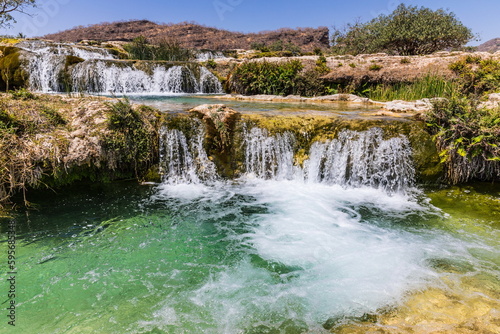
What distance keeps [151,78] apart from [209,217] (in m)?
12.5

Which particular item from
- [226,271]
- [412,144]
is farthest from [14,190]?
[412,144]

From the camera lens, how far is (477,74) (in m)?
12.4

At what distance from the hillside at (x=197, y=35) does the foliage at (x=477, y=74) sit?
44.3 metres

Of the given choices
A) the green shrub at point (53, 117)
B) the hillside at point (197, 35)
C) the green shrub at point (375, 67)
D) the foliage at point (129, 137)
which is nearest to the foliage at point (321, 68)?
the green shrub at point (375, 67)

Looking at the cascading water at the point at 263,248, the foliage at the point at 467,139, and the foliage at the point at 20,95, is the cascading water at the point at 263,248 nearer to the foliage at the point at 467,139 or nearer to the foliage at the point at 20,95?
the foliage at the point at 467,139

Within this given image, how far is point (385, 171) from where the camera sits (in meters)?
6.72

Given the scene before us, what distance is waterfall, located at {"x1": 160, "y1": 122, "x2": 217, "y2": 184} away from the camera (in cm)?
704

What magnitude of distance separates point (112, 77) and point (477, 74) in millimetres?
18081

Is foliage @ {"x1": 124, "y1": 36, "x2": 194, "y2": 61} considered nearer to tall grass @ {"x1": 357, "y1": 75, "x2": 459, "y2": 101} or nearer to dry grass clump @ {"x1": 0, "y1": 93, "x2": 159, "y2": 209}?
tall grass @ {"x1": 357, "y1": 75, "x2": 459, "y2": 101}

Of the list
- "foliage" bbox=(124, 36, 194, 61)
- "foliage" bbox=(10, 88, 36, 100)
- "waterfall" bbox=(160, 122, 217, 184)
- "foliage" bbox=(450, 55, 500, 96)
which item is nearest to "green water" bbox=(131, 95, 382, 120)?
"waterfall" bbox=(160, 122, 217, 184)

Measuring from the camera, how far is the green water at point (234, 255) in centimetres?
304

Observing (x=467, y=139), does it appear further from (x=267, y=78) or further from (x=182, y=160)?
(x=267, y=78)

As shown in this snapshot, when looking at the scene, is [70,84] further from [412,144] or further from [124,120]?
[412,144]

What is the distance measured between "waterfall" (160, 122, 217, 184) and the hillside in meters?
50.5
